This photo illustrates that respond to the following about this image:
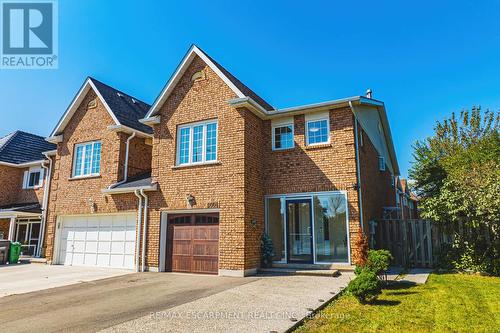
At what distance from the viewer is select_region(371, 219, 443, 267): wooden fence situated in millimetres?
12648

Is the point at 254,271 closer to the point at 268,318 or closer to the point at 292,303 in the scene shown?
the point at 292,303

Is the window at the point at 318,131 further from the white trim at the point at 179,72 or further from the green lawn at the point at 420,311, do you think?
the green lawn at the point at 420,311

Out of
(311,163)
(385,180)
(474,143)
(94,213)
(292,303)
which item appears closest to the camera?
(292,303)

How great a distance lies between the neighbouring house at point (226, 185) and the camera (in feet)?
41.0

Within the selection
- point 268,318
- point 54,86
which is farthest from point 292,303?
point 54,86

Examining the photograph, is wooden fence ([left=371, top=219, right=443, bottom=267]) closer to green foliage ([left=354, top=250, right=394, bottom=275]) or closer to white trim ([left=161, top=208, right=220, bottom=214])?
green foliage ([left=354, top=250, right=394, bottom=275])

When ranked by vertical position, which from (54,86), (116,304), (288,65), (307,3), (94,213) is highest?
(307,3)

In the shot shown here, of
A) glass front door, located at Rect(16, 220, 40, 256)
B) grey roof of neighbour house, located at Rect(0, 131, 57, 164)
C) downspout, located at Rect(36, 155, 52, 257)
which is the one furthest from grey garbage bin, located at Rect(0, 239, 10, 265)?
grey roof of neighbour house, located at Rect(0, 131, 57, 164)

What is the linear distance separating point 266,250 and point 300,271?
1.75m

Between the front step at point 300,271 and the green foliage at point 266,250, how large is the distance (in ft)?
1.24

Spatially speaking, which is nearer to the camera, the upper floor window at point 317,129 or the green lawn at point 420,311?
the green lawn at point 420,311

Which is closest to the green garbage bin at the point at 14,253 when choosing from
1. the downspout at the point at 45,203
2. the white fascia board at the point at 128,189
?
the downspout at the point at 45,203

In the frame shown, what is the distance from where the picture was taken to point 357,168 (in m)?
12.5

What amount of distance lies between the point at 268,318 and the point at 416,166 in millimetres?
19193
